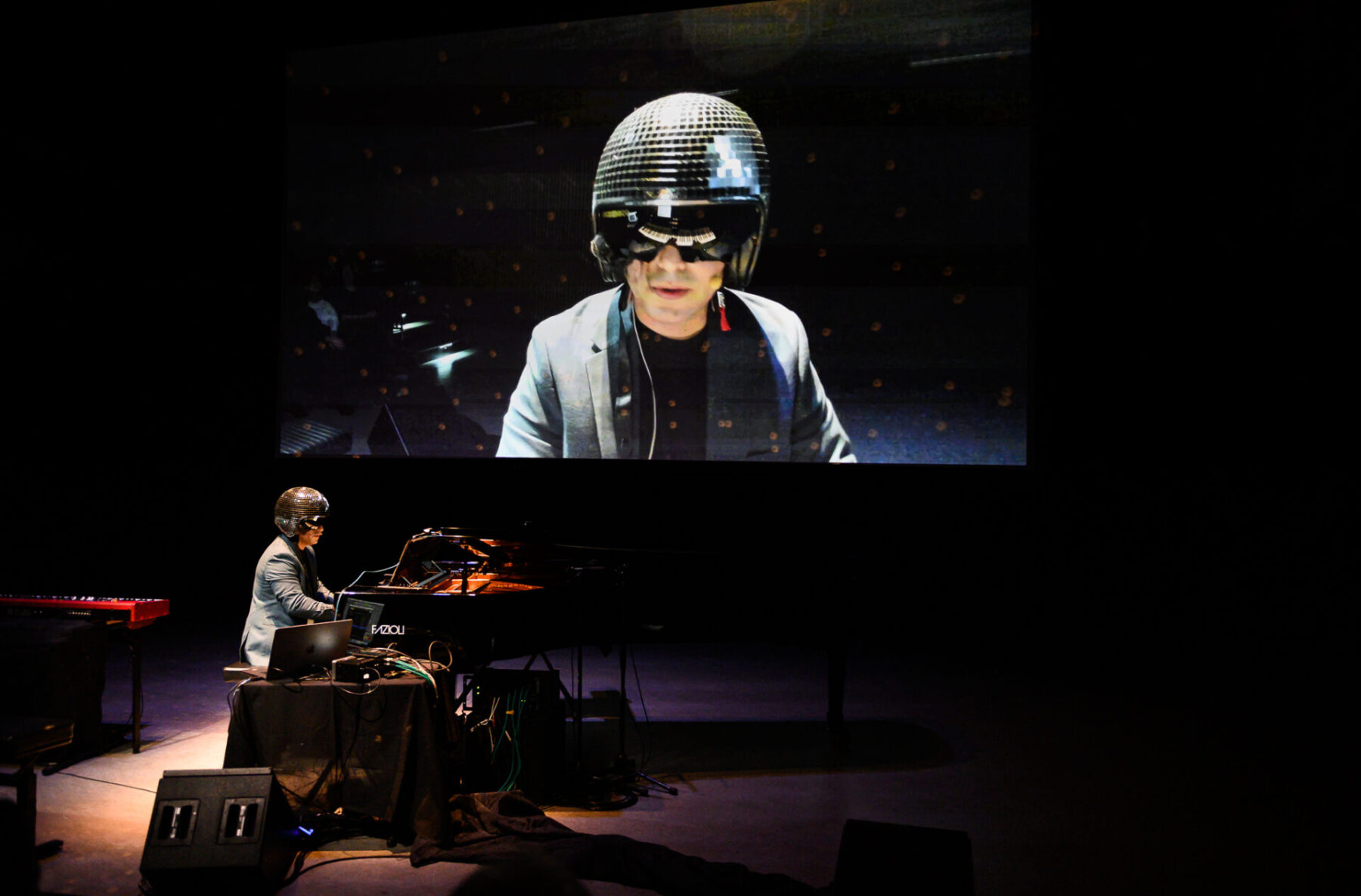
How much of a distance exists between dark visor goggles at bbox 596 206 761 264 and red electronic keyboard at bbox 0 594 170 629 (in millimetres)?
3527

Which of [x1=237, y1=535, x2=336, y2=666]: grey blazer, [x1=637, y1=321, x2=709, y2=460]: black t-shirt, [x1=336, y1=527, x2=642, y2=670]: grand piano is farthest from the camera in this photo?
[x1=637, y1=321, x2=709, y2=460]: black t-shirt

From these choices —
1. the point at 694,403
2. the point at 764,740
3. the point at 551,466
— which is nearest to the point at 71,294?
the point at 551,466

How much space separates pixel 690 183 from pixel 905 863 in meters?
4.96

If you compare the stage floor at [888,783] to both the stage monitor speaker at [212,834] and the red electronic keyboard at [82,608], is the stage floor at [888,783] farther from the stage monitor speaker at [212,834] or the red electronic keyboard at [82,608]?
the red electronic keyboard at [82,608]

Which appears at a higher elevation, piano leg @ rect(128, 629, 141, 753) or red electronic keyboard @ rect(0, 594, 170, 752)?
red electronic keyboard @ rect(0, 594, 170, 752)

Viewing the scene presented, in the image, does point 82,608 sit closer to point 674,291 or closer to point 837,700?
point 837,700

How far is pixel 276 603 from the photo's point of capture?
4164 mm

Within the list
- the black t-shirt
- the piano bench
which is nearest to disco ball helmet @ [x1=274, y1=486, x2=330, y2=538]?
the piano bench

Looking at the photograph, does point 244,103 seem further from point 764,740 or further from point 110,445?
point 764,740

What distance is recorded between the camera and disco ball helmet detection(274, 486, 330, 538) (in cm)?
414

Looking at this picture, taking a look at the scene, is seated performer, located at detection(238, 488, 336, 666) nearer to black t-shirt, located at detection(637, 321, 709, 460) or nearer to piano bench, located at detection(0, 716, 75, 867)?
piano bench, located at detection(0, 716, 75, 867)

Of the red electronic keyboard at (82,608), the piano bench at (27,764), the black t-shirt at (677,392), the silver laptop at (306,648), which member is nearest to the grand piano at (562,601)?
the silver laptop at (306,648)

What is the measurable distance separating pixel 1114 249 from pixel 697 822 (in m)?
4.93

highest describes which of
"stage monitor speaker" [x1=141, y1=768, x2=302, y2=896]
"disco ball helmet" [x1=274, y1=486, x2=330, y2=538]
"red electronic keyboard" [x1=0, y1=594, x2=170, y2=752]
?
"disco ball helmet" [x1=274, y1=486, x2=330, y2=538]
